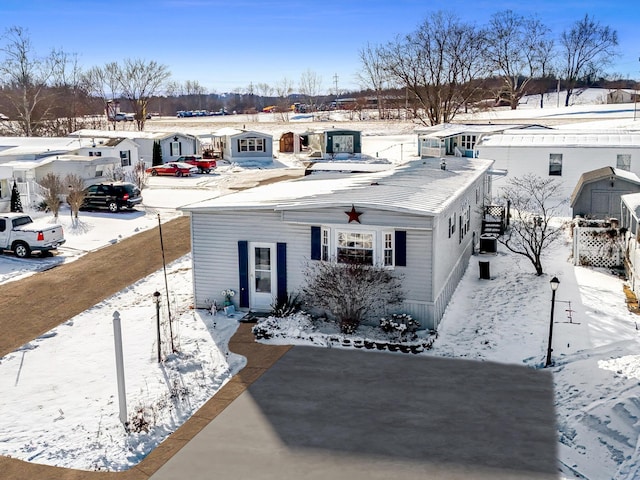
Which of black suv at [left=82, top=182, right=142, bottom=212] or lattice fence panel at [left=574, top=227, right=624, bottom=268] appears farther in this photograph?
black suv at [left=82, top=182, right=142, bottom=212]

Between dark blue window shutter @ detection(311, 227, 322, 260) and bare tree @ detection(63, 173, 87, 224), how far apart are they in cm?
1586

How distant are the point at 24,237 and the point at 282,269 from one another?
11.2m

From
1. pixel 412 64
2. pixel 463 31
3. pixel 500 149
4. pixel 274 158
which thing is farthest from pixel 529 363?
pixel 463 31

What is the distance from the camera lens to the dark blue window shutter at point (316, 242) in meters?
15.0

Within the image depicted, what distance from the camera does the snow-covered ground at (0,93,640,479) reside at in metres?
9.97

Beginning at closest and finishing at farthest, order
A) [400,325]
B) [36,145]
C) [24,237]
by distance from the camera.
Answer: [400,325]
[24,237]
[36,145]

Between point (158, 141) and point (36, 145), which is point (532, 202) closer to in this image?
point (158, 141)

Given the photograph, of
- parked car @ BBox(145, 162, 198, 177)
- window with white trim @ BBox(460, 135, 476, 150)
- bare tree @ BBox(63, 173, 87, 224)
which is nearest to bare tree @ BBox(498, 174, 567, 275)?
window with white trim @ BBox(460, 135, 476, 150)

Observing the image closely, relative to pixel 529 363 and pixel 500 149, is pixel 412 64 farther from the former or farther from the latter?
pixel 529 363

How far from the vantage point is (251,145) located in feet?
172

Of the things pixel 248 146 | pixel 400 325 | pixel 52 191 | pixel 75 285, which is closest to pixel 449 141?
pixel 248 146

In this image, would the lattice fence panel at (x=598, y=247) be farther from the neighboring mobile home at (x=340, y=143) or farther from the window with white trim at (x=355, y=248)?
the neighboring mobile home at (x=340, y=143)

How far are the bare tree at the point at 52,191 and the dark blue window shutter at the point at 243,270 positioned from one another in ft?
49.9

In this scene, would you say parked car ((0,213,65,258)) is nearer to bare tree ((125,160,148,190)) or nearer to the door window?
the door window
